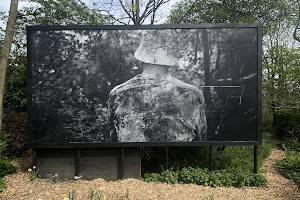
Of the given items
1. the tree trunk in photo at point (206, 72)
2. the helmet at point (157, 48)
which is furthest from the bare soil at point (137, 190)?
the helmet at point (157, 48)

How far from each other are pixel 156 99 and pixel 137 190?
2300 mm

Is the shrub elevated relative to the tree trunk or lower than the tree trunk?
lower

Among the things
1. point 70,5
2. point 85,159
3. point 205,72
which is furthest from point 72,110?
point 70,5

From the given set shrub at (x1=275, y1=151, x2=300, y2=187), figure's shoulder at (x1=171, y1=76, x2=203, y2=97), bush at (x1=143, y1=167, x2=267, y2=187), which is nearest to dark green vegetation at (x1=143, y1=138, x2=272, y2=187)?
bush at (x1=143, y1=167, x2=267, y2=187)

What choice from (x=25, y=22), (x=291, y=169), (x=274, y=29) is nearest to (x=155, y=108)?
(x=291, y=169)

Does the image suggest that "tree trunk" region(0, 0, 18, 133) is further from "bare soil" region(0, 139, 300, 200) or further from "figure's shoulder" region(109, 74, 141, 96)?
"figure's shoulder" region(109, 74, 141, 96)

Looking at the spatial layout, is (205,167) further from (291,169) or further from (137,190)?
(291,169)

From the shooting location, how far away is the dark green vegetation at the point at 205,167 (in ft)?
15.8

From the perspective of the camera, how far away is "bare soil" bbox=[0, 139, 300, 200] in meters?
4.04

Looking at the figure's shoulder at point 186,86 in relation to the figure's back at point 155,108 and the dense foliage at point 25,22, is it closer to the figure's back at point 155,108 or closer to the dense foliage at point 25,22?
the figure's back at point 155,108

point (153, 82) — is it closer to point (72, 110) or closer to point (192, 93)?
point (192, 93)

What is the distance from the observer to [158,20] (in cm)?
1173

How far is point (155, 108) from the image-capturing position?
15.8 feet

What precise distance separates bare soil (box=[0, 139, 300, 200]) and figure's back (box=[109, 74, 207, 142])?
4.04 feet
